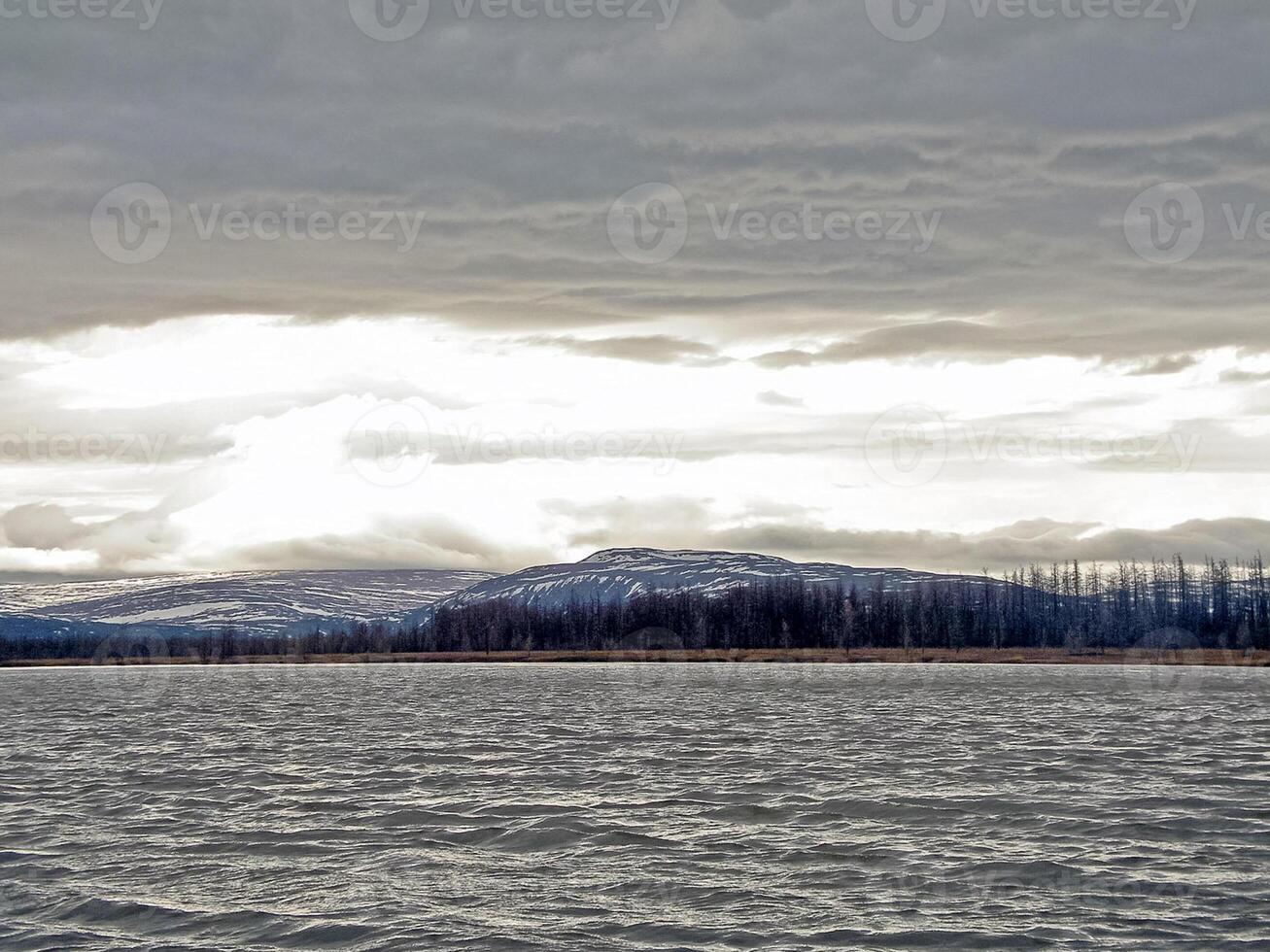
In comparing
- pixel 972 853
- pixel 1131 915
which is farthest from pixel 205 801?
pixel 1131 915

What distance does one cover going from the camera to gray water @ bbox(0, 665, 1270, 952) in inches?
918

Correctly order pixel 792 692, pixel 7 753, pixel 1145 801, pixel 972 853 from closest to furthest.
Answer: pixel 972 853
pixel 1145 801
pixel 7 753
pixel 792 692

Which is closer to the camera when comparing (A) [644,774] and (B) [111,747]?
(A) [644,774]

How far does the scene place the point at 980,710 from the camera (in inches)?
3548

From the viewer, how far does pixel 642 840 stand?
31.8 meters

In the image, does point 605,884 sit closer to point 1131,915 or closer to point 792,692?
point 1131,915

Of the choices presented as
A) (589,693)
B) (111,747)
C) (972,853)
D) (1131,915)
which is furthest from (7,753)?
(589,693)

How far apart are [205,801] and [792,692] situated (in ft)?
289

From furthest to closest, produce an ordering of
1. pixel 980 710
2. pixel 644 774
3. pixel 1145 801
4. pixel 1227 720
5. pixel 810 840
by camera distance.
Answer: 1. pixel 980 710
2. pixel 1227 720
3. pixel 644 774
4. pixel 1145 801
5. pixel 810 840

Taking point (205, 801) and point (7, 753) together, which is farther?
point (7, 753)

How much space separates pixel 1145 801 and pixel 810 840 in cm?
1218

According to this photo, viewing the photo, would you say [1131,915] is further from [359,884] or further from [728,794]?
[728,794]

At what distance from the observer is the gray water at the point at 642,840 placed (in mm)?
23328

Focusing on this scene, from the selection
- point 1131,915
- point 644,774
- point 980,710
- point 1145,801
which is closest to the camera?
point 1131,915
